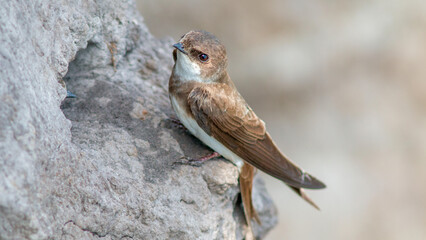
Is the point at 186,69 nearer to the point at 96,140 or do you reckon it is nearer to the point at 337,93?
the point at 96,140

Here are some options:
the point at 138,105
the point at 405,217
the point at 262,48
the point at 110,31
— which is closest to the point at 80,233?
the point at 138,105

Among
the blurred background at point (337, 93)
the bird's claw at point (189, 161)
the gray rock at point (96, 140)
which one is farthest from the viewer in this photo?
the blurred background at point (337, 93)

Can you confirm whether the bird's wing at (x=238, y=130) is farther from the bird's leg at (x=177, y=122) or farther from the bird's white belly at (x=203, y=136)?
the bird's leg at (x=177, y=122)

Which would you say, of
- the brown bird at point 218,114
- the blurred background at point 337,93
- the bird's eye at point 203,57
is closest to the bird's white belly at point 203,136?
the brown bird at point 218,114

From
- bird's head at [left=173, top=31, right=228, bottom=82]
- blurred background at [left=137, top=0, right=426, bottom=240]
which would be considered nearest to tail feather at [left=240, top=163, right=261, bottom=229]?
bird's head at [left=173, top=31, right=228, bottom=82]

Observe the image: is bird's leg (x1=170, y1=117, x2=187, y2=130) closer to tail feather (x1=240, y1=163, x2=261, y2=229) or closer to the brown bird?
the brown bird

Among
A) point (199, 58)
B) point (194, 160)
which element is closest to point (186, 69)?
point (199, 58)

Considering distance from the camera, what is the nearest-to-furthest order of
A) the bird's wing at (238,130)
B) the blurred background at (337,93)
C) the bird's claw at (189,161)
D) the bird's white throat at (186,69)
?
1. the bird's claw at (189,161)
2. the bird's wing at (238,130)
3. the bird's white throat at (186,69)
4. the blurred background at (337,93)
